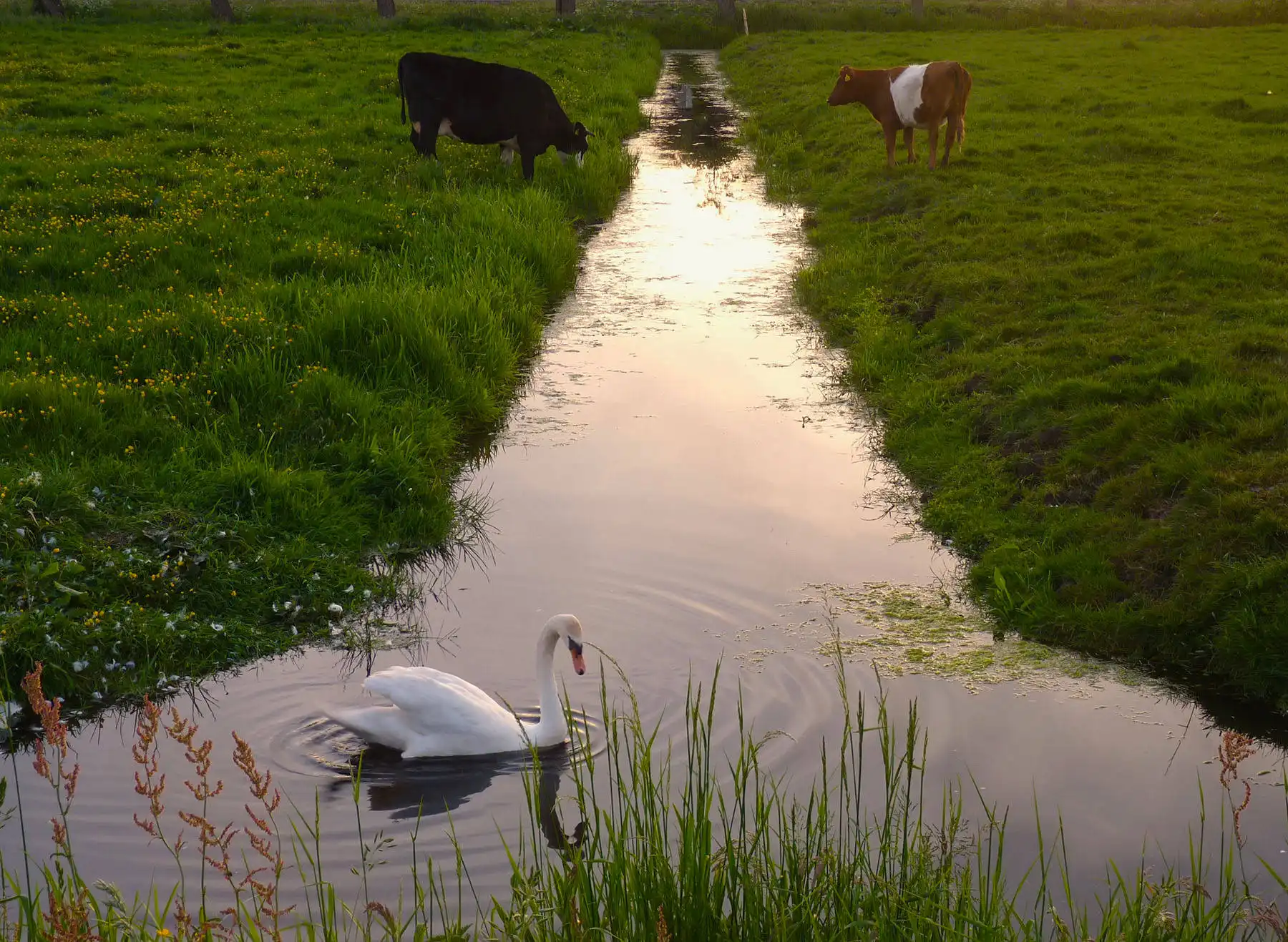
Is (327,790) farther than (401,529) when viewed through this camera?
No

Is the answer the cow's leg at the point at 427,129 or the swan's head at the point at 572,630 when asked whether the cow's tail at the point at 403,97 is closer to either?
the cow's leg at the point at 427,129

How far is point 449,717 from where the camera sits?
5.46m

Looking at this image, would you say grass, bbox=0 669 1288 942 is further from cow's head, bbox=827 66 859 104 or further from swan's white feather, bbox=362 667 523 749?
cow's head, bbox=827 66 859 104

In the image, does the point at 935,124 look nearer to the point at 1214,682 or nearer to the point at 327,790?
Result: the point at 1214,682

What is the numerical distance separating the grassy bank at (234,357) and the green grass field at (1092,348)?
3.25 metres

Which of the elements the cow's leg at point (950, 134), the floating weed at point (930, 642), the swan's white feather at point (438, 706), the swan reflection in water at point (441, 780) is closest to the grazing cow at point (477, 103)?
the cow's leg at point (950, 134)

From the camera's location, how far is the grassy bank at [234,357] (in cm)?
651

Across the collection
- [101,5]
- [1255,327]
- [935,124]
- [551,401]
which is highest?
[101,5]

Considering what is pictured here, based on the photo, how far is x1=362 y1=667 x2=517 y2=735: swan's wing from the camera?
5461 mm

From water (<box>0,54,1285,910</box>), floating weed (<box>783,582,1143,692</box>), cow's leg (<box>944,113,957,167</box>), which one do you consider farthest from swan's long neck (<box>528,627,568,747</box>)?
cow's leg (<box>944,113,957,167</box>)

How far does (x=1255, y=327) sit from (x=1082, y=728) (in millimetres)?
4886

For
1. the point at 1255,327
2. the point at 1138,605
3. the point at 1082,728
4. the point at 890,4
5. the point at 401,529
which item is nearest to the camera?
the point at 1082,728

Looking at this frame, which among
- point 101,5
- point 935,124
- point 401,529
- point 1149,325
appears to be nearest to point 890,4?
point 101,5

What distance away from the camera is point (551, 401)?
10.2 metres
